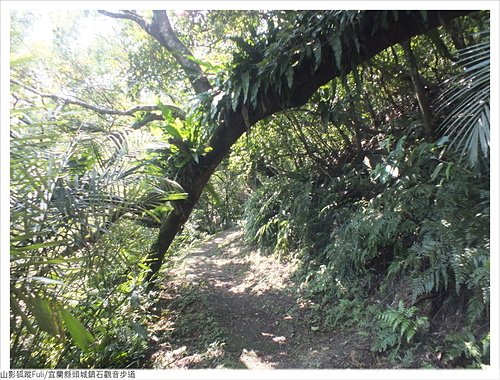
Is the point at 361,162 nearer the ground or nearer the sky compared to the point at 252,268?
nearer the sky

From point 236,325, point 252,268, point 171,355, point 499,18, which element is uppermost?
point 499,18

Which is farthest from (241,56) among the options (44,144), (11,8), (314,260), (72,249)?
(314,260)

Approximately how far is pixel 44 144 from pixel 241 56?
179 centimetres

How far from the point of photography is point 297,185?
401 cm

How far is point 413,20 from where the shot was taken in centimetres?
203

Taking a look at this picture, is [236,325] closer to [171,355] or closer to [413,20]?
[171,355]

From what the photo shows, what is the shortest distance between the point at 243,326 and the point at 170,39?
3.59m

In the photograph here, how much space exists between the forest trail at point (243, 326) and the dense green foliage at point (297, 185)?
7.1 inches

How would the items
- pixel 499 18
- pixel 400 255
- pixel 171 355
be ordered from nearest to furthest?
pixel 499 18 → pixel 400 255 → pixel 171 355

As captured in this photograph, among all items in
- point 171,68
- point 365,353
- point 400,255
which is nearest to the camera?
point 365,353

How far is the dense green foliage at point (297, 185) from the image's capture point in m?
1.55

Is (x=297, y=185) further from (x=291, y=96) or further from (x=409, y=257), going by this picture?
(x=409, y=257)

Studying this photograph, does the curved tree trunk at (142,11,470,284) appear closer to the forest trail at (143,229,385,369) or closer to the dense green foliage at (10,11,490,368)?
the dense green foliage at (10,11,490,368)

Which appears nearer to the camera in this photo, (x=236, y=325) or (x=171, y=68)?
(x=236, y=325)
